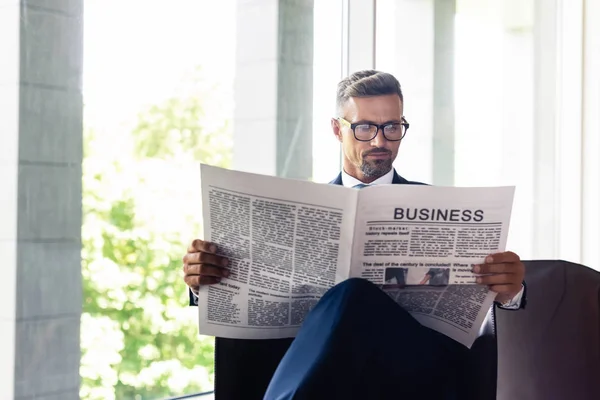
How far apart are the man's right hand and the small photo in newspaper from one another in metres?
0.31

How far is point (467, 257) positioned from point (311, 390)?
1.28 ft

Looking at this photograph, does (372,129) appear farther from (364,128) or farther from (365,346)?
(365,346)

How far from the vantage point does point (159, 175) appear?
191 cm

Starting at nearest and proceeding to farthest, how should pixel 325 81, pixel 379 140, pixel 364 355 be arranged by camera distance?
pixel 364 355 < pixel 379 140 < pixel 325 81

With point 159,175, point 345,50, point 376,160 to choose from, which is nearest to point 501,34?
point 345,50

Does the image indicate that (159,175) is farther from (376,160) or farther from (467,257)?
(467,257)

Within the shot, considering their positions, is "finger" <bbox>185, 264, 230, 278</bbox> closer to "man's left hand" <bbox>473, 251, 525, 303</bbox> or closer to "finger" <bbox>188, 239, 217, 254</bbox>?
"finger" <bbox>188, 239, 217, 254</bbox>

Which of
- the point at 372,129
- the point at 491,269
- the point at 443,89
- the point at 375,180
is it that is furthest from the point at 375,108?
the point at 443,89

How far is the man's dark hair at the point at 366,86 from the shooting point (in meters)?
1.82

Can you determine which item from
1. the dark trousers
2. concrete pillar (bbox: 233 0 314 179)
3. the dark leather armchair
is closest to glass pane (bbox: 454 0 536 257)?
concrete pillar (bbox: 233 0 314 179)

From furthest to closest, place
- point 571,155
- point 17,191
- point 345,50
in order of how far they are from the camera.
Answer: point 571,155 → point 345,50 → point 17,191

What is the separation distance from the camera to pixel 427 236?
1300mm

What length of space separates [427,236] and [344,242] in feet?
0.50

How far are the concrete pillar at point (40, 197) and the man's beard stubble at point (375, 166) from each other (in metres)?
0.69
